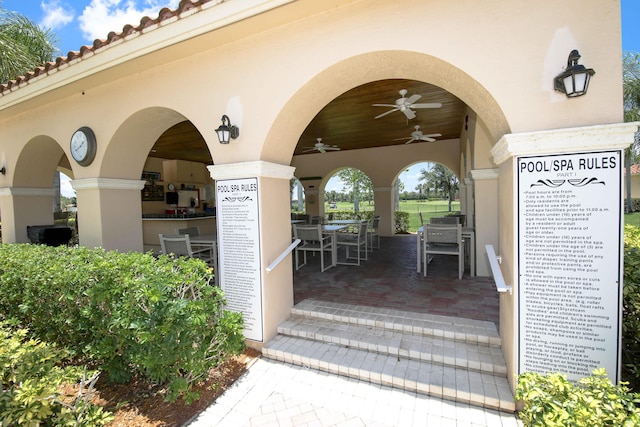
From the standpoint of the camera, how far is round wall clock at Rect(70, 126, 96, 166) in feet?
15.3

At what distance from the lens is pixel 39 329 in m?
3.18

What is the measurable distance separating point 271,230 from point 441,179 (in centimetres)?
3856

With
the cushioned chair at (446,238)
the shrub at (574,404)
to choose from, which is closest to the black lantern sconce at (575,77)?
the shrub at (574,404)

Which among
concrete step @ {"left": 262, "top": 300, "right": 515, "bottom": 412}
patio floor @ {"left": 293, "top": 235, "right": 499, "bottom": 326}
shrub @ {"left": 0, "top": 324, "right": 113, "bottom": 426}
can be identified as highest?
shrub @ {"left": 0, "top": 324, "right": 113, "bottom": 426}

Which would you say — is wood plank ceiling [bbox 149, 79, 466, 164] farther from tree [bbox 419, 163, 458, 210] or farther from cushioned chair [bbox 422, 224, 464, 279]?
tree [bbox 419, 163, 458, 210]

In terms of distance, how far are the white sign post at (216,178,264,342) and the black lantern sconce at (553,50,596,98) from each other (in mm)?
2950

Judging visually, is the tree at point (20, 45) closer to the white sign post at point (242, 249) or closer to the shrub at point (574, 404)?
the white sign post at point (242, 249)

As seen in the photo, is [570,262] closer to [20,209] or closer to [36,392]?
[36,392]

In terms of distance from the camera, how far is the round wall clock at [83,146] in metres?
4.65

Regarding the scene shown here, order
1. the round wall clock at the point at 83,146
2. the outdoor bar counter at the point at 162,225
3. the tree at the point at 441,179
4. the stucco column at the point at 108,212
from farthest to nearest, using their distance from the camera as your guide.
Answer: the tree at the point at 441,179 → the outdoor bar counter at the point at 162,225 → the stucco column at the point at 108,212 → the round wall clock at the point at 83,146

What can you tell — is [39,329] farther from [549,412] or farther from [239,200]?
[549,412]

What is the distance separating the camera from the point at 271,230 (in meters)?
3.68

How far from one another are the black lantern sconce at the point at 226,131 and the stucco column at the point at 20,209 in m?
5.82

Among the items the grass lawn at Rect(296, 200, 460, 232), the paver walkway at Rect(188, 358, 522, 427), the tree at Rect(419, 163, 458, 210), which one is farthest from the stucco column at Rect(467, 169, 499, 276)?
the tree at Rect(419, 163, 458, 210)
